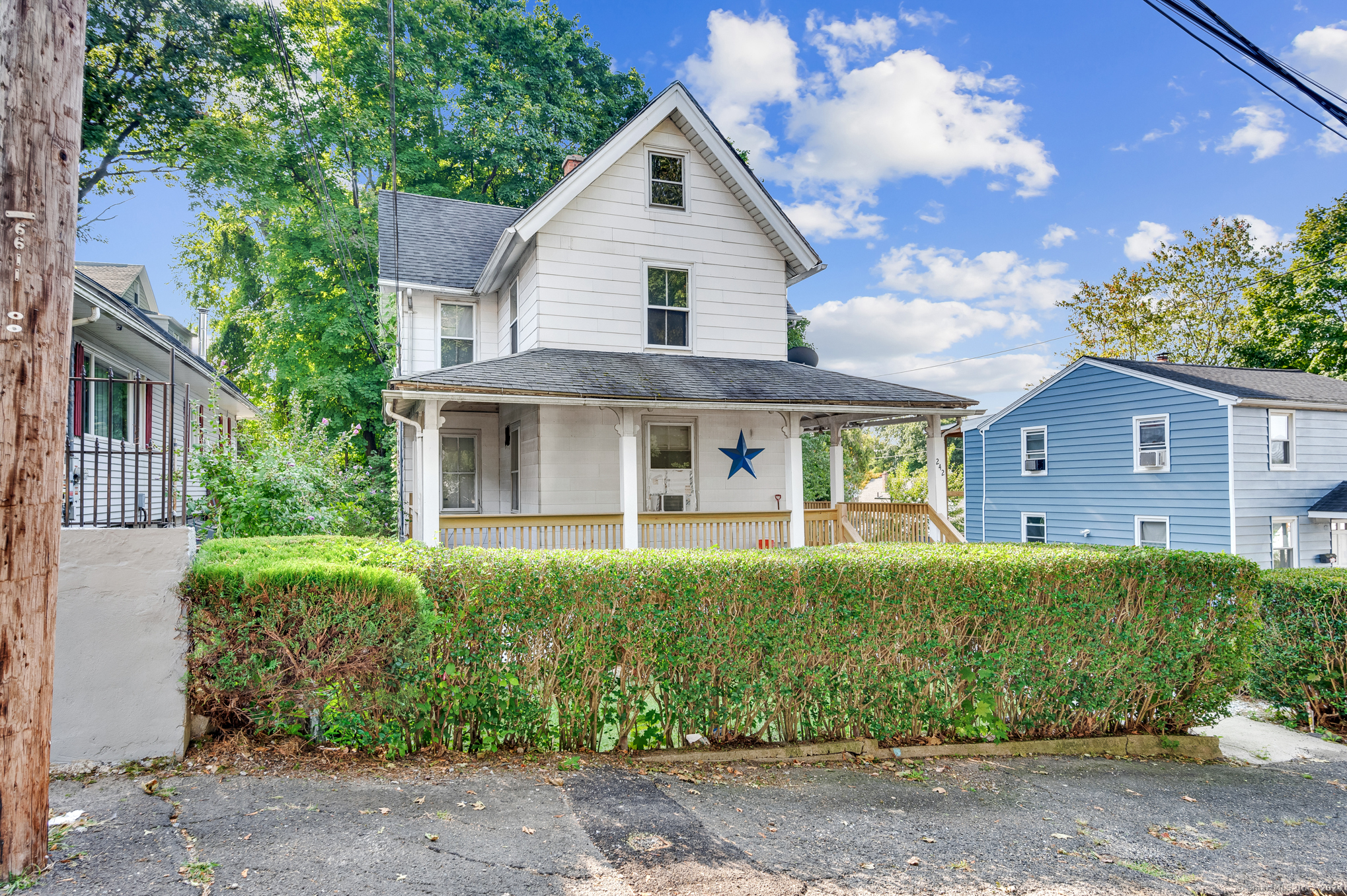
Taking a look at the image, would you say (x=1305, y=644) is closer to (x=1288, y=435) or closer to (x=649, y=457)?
(x=649, y=457)

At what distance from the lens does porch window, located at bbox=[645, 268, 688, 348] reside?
512 inches

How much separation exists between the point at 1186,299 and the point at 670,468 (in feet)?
83.0

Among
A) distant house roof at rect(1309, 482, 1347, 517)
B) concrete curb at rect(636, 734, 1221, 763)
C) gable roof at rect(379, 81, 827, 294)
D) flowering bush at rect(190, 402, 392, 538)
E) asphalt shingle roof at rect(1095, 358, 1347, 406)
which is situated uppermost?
gable roof at rect(379, 81, 827, 294)

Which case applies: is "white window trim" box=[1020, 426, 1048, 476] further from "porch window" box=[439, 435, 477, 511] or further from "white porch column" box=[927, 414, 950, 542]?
"porch window" box=[439, 435, 477, 511]

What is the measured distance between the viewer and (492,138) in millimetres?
23531

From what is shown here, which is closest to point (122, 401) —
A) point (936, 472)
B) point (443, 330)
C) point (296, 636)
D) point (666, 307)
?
point (443, 330)

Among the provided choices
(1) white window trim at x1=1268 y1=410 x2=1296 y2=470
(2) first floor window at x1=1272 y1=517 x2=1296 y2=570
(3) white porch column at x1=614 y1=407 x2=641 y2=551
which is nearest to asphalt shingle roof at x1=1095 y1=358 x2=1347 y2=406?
(1) white window trim at x1=1268 y1=410 x2=1296 y2=470

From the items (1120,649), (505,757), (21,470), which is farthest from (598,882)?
(1120,649)

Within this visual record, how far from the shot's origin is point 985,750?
18.6 ft

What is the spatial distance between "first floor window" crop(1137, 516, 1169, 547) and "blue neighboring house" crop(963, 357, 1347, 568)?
3cm

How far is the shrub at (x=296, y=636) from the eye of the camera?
4.36 metres

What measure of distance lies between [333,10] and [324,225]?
30.6ft

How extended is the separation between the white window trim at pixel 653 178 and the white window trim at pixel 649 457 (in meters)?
3.86

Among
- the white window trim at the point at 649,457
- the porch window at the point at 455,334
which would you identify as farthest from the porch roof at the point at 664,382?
the porch window at the point at 455,334
